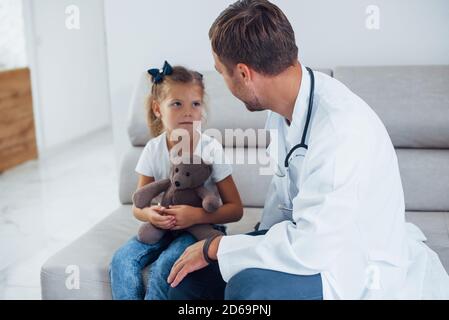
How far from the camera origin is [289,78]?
52.7 inches

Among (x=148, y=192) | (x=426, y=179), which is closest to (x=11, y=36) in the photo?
(x=148, y=192)

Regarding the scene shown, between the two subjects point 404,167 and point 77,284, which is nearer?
point 77,284

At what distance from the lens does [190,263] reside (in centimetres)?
138

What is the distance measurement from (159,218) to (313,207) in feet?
1.89

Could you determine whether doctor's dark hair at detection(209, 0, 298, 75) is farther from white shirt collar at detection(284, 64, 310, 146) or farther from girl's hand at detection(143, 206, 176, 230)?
girl's hand at detection(143, 206, 176, 230)

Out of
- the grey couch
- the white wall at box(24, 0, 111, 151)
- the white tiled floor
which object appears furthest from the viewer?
the white wall at box(24, 0, 111, 151)

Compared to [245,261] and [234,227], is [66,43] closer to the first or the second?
[234,227]

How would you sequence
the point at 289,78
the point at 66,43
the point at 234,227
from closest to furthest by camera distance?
the point at 289,78 → the point at 234,227 → the point at 66,43

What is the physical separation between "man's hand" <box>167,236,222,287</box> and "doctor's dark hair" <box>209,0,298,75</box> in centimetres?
42

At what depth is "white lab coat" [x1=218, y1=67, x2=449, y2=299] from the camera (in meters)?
1.15

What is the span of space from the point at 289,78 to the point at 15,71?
116 inches

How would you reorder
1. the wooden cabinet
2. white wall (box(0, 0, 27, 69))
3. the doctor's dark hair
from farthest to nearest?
white wall (box(0, 0, 27, 69)), the wooden cabinet, the doctor's dark hair

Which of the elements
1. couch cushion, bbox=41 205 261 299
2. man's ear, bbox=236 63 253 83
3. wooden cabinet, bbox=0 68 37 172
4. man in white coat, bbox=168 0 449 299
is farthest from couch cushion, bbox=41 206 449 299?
wooden cabinet, bbox=0 68 37 172
